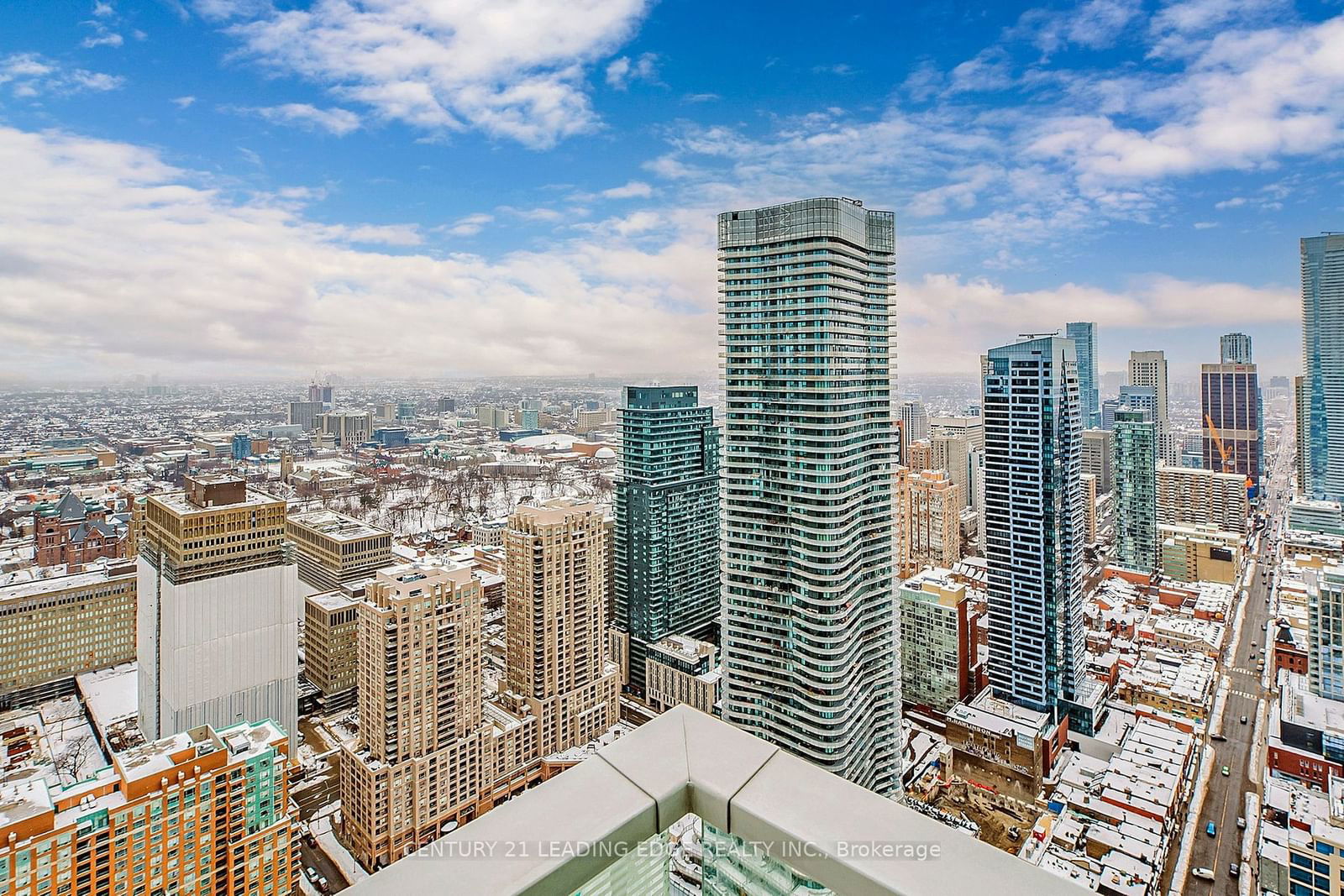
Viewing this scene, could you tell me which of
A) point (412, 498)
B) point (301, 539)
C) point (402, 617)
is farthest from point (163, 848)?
point (412, 498)

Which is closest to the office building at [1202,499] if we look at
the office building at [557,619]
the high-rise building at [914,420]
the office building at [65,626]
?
the high-rise building at [914,420]

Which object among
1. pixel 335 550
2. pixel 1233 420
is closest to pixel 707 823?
pixel 335 550

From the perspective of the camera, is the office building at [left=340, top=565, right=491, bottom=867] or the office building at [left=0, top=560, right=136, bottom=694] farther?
the office building at [left=0, top=560, right=136, bottom=694]

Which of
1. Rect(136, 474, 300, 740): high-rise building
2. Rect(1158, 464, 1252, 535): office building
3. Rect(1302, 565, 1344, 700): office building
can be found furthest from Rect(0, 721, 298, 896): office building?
Rect(1158, 464, 1252, 535): office building

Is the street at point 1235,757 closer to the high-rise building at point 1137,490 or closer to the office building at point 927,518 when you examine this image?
the high-rise building at point 1137,490

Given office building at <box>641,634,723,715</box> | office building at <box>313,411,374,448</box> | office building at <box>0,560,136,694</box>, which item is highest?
office building at <box>313,411,374,448</box>

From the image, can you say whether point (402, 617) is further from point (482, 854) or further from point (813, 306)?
point (482, 854)

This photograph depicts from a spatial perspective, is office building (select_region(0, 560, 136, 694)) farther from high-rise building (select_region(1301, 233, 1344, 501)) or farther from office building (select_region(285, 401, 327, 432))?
high-rise building (select_region(1301, 233, 1344, 501))

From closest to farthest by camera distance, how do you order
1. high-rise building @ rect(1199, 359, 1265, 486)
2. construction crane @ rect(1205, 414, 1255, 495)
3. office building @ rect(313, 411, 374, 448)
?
office building @ rect(313, 411, 374, 448)
construction crane @ rect(1205, 414, 1255, 495)
high-rise building @ rect(1199, 359, 1265, 486)
